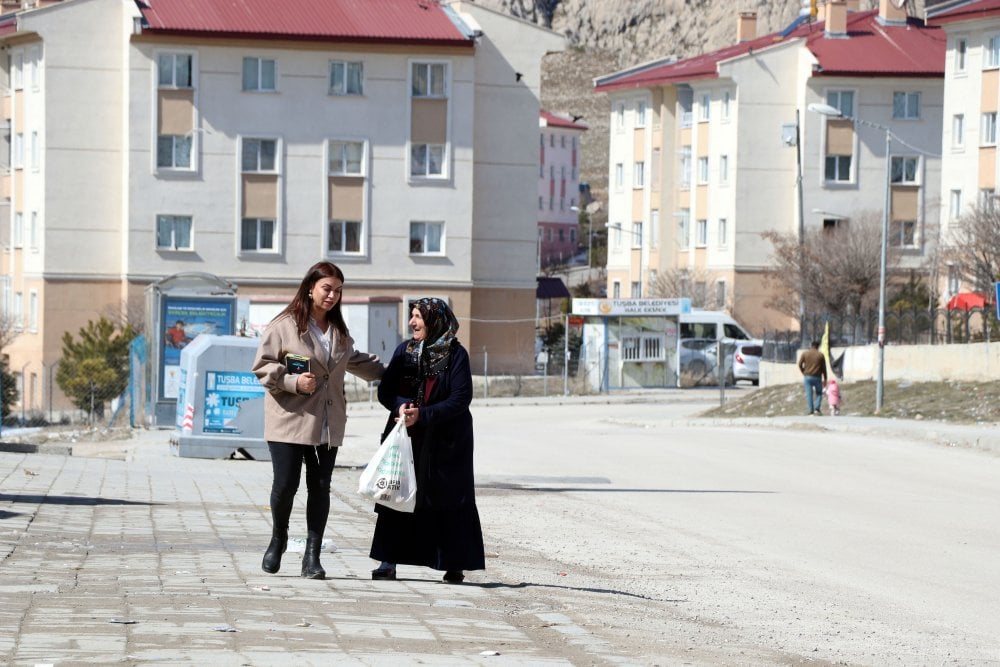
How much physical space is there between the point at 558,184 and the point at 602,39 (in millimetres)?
35167

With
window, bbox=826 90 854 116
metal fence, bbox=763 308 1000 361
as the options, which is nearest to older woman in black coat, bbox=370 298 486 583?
metal fence, bbox=763 308 1000 361

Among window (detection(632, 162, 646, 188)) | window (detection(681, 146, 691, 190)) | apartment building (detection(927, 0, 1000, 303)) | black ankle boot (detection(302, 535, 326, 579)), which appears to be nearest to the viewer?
black ankle boot (detection(302, 535, 326, 579))

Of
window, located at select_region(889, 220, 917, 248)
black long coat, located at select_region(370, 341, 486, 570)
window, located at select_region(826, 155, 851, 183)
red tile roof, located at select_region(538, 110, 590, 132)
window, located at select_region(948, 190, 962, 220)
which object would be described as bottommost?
black long coat, located at select_region(370, 341, 486, 570)

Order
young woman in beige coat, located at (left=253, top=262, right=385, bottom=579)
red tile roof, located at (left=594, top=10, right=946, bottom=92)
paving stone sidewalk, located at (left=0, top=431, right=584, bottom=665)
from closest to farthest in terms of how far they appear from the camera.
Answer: paving stone sidewalk, located at (left=0, top=431, right=584, bottom=665), young woman in beige coat, located at (left=253, top=262, right=385, bottom=579), red tile roof, located at (left=594, top=10, right=946, bottom=92)

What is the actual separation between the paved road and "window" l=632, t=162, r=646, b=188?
63010 millimetres

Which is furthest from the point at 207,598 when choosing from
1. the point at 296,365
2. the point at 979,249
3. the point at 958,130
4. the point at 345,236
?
the point at 958,130

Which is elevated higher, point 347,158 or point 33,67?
point 33,67

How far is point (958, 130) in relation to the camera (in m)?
62.1

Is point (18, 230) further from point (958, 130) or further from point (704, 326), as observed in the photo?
point (958, 130)

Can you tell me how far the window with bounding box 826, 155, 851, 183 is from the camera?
232ft

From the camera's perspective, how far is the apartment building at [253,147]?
57000mm

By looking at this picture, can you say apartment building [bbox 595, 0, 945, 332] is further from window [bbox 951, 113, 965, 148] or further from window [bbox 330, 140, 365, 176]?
window [bbox 330, 140, 365, 176]

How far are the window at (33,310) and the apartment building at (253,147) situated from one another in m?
0.15

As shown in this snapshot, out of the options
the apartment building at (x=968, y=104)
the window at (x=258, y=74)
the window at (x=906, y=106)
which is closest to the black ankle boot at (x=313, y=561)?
the window at (x=258, y=74)
